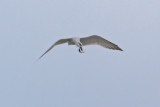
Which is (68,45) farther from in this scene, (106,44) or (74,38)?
(106,44)

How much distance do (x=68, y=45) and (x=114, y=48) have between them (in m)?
2.03

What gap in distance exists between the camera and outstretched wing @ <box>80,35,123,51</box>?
18500 mm

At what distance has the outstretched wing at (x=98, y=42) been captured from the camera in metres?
18.5

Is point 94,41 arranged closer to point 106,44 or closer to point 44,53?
point 106,44

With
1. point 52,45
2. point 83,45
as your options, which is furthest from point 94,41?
point 52,45

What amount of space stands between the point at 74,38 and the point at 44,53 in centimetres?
143

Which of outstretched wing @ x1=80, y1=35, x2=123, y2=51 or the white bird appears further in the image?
outstretched wing @ x1=80, y1=35, x2=123, y2=51

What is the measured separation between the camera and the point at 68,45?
1805cm

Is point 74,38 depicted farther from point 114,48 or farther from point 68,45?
point 114,48

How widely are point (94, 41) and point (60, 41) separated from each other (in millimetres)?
1515

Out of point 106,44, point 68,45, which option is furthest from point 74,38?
point 106,44

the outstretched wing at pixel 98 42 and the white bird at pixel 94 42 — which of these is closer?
the white bird at pixel 94 42

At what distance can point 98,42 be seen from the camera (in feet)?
61.3

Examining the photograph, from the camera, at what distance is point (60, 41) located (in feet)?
59.9
